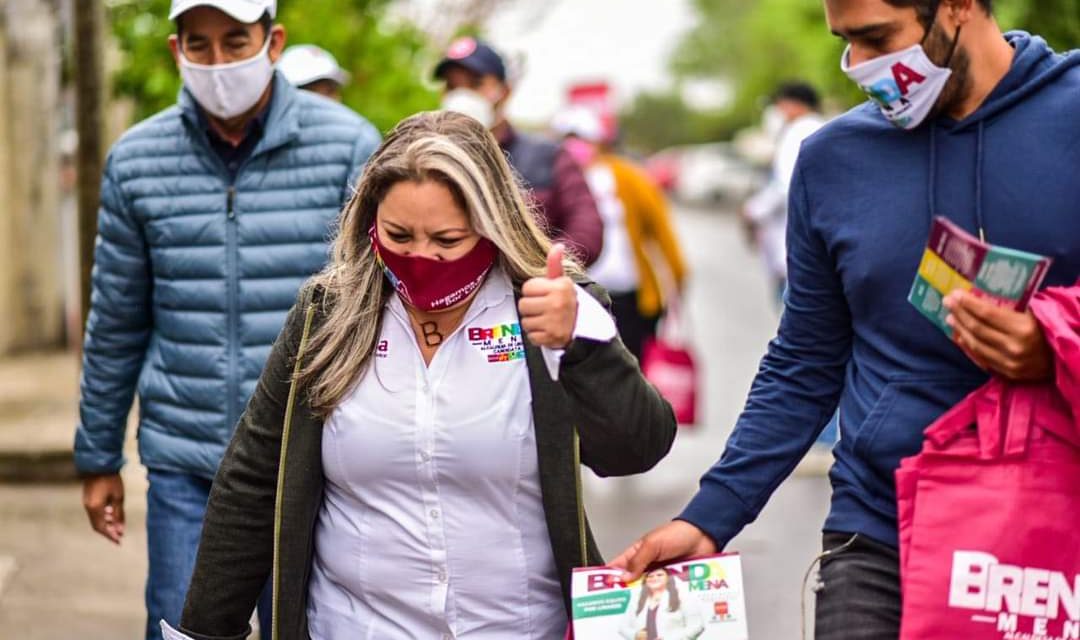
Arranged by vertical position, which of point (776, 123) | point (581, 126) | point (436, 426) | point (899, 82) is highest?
point (776, 123)

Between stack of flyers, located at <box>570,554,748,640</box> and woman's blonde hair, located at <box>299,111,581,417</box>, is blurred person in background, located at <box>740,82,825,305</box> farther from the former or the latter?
stack of flyers, located at <box>570,554,748,640</box>

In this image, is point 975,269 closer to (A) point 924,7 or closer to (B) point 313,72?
(A) point 924,7

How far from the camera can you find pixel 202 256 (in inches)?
182

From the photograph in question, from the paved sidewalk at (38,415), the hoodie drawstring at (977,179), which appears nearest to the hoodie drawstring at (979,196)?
the hoodie drawstring at (977,179)

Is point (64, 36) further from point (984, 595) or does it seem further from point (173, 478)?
point (984, 595)

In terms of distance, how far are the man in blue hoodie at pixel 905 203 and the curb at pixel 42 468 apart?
7.55 metres

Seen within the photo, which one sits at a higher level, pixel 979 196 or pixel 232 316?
pixel 979 196

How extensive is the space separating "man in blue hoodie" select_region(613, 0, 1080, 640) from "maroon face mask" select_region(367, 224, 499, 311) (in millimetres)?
562

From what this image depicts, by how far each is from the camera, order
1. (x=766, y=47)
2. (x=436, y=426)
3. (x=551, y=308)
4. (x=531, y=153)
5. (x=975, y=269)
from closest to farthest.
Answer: (x=975, y=269), (x=551, y=308), (x=436, y=426), (x=531, y=153), (x=766, y=47)

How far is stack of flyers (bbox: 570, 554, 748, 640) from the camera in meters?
3.08

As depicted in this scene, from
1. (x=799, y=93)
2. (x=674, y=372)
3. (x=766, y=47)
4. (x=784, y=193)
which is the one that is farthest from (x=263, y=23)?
(x=766, y=47)

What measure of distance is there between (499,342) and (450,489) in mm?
282

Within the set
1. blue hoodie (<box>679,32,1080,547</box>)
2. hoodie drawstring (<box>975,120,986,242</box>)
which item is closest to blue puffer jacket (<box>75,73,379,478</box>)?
blue hoodie (<box>679,32,1080,547</box>)

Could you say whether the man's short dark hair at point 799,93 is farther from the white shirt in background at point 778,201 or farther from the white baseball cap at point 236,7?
the white baseball cap at point 236,7
